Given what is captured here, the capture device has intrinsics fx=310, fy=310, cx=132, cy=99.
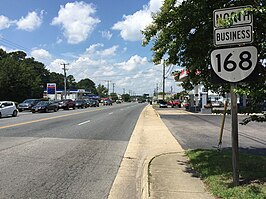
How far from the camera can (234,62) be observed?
4.88 metres

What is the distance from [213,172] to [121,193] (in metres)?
1.99

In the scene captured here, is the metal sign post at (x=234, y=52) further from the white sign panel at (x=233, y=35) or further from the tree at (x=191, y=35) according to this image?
the tree at (x=191, y=35)

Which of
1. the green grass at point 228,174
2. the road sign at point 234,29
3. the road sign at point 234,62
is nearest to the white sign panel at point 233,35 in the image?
the road sign at point 234,29

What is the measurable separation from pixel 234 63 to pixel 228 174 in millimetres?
2423

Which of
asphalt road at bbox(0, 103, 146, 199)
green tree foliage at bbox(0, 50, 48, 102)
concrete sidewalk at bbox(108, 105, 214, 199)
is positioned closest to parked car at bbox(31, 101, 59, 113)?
green tree foliage at bbox(0, 50, 48, 102)

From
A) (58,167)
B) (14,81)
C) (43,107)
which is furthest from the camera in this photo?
(14,81)

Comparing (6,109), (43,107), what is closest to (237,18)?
(6,109)

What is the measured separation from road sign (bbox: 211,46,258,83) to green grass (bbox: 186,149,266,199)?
1.76 m

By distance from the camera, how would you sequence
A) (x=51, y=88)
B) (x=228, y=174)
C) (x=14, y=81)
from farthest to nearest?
(x=51, y=88) < (x=14, y=81) < (x=228, y=174)

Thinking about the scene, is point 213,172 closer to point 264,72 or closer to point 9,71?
point 264,72

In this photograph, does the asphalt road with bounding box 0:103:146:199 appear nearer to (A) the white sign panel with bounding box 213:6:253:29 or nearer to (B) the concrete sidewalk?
(B) the concrete sidewalk

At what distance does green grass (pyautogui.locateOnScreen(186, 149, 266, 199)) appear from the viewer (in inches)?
193

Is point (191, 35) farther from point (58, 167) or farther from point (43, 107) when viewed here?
point (43, 107)

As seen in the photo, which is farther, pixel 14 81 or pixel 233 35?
pixel 14 81
